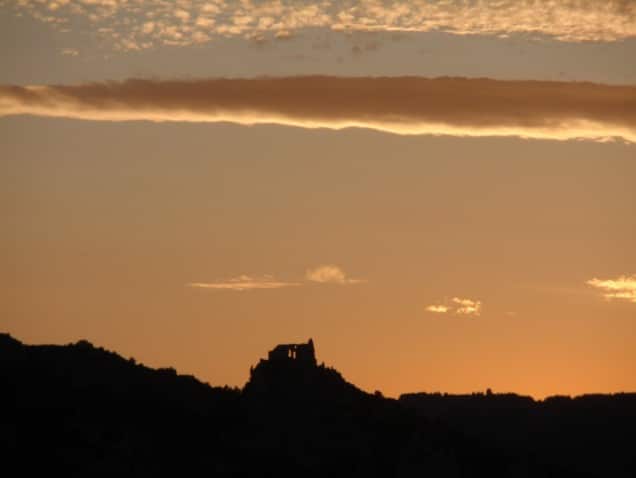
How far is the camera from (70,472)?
198m

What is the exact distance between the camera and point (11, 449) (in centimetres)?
19912

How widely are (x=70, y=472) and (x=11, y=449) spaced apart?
7.19 meters
